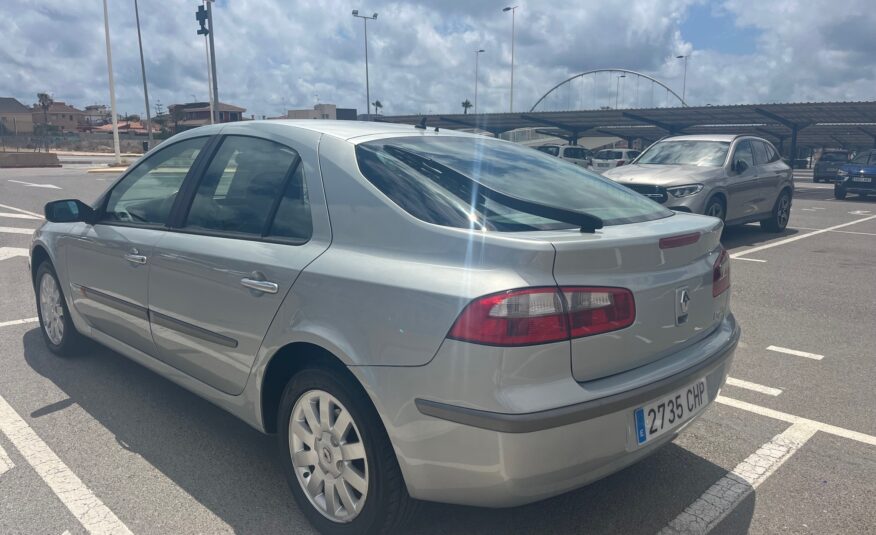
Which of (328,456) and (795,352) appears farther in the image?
(795,352)

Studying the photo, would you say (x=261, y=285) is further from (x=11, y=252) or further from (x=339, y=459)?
(x=11, y=252)

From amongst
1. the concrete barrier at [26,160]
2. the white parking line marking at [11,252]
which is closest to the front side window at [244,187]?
the white parking line marking at [11,252]

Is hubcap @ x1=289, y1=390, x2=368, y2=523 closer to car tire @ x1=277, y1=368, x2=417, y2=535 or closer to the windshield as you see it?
car tire @ x1=277, y1=368, x2=417, y2=535

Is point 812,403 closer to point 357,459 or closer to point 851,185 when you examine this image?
point 357,459

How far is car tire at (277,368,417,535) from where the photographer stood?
2.28 m

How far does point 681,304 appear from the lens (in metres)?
2.49

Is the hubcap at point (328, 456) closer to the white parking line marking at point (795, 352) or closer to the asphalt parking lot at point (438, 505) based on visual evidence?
the asphalt parking lot at point (438, 505)

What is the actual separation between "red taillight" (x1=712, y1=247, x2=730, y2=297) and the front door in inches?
101

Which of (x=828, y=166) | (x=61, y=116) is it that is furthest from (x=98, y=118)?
(x=828, y=166)

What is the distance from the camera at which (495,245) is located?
2158 mm

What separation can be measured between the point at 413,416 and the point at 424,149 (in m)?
1.27

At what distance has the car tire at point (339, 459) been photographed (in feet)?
7.49

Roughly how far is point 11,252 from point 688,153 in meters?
9.95

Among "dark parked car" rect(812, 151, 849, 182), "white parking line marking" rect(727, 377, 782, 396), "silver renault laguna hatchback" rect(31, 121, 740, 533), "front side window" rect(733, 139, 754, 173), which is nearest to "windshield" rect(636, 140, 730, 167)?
"front side window" rect(733, 139, 754, 173)
